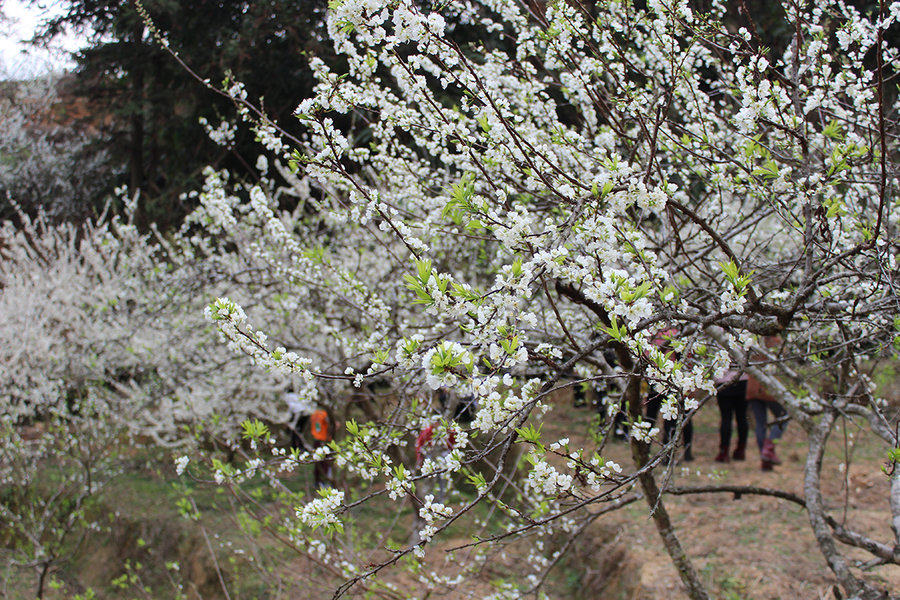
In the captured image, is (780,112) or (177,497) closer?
(780,112)

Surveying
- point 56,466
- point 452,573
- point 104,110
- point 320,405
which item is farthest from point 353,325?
point 104,110

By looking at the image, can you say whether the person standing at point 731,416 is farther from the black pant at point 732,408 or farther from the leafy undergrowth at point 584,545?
the leafy undergrowth at point 584,545

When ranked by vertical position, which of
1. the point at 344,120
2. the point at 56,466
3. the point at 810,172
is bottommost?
the point at 56,466

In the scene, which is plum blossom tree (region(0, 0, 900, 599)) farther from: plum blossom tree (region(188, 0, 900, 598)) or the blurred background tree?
the blurred background tree

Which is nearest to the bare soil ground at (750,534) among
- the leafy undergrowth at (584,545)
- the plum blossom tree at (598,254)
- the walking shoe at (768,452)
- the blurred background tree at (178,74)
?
the leafy undergrowth at (584,545)

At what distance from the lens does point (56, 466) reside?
30.4ft

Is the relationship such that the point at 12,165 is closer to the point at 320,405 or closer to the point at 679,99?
the point at 320,405

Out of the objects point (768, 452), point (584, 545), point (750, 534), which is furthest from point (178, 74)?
point (750, 534)

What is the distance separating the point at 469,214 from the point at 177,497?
7.23m

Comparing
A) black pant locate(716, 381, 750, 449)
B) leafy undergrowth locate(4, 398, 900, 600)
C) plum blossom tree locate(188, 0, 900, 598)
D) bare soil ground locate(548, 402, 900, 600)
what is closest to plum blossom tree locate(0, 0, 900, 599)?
plum blossom tree locate(188, 0, 900, 598)

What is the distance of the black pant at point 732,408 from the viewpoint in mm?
5914

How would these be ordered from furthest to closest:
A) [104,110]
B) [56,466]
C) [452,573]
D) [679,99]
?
[104,110]
[56,466]
[452,573]
[679,99]

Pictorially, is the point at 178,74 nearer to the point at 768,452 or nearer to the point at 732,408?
the point at 732,408

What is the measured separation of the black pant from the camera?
5914 millimetres
